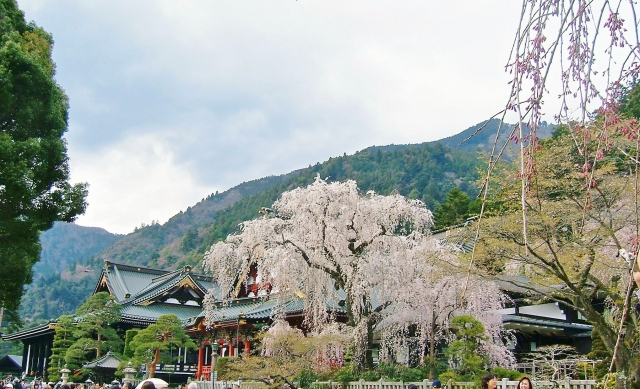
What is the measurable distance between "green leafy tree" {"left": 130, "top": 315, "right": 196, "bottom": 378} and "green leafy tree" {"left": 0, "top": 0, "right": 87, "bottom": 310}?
10.0m

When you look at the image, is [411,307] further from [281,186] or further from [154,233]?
[154,233]

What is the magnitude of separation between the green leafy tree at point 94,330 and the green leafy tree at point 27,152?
44.4 ft

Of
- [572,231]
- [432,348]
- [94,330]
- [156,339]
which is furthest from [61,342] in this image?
[572,231]

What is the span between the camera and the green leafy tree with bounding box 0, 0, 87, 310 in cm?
1165

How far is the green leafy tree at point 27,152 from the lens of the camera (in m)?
11.6

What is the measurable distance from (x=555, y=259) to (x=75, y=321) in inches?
983

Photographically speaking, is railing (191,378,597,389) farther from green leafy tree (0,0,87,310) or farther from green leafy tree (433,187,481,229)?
green leafy tree (433,187,481,229)

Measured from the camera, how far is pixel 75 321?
28.4 meters

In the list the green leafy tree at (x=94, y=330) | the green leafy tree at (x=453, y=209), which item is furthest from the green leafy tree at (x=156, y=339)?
the green leafy tree at (x=453, y=209)

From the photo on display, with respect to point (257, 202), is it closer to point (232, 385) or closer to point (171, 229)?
point (171, 229)

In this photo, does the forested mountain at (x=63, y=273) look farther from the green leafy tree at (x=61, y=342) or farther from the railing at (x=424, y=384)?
the railing at (x=424, y=384)

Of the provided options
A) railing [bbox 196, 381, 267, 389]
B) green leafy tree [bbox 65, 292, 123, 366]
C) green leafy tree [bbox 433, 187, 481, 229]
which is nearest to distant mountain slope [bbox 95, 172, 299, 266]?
green leafy tree [bbox 433, 187, 481, 229]

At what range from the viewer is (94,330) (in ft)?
90.0

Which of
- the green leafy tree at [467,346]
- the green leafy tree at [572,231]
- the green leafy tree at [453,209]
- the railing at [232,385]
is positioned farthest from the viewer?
the green leafy tree at [453,209]
